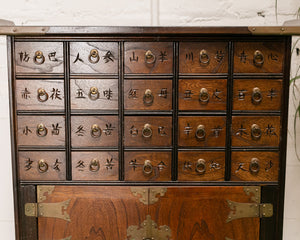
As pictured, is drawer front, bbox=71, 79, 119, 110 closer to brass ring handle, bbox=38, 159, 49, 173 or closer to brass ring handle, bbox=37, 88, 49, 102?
brass ring handle, bbox=37, 88, 49, 102

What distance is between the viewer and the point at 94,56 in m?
1.48

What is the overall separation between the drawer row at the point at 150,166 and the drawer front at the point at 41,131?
0.06 m

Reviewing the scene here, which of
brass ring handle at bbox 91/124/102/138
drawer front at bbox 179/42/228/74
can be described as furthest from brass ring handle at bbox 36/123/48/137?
drawer front at bbox 179/42/228/74

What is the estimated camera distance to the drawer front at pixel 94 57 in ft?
4.86

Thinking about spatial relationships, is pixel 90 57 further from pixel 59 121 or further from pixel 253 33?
pixel 253 33

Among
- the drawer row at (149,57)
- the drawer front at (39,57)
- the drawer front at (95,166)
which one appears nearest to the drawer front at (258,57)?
the drawer row at (149,57)

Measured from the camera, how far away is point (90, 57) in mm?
1488

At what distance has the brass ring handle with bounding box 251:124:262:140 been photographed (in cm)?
150

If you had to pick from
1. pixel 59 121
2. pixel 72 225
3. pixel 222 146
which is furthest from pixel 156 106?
pixel 72 225

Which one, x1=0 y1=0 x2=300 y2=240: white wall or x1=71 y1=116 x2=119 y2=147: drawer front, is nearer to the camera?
x1=71 y1=116 x2=119 y2=147: drawer front

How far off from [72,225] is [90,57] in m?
0.96

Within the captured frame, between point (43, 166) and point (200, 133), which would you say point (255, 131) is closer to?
point (200, 133)

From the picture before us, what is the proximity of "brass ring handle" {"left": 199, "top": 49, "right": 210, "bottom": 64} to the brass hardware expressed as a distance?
3.05ft

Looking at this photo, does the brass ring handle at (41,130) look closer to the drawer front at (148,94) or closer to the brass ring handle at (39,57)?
the brass ring handle at (39,57)
